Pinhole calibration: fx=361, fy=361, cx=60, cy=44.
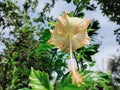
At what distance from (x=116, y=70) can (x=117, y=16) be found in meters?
13.0

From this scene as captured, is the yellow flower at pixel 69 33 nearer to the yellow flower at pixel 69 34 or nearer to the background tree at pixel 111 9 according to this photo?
the yellow flower at pixel 69 34

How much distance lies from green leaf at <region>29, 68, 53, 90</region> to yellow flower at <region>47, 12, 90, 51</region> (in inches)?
4.5

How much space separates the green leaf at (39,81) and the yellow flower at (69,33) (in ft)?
0.38

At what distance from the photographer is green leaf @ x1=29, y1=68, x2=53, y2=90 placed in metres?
1.14

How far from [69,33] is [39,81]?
7.1 inches

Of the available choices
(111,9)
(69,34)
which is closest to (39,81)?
(69,34)

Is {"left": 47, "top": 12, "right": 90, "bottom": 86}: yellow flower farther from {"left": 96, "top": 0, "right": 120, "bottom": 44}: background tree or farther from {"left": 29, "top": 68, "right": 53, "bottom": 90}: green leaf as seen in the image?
{"left": 96, "top": 0, "right": 120, "bottom": 44}: background tree

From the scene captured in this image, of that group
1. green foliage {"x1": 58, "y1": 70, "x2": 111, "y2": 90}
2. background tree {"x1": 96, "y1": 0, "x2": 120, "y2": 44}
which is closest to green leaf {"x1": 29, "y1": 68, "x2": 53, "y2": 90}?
green foliage {"x1": 58, "y1": 70, "x2": 111, "y2": 90}

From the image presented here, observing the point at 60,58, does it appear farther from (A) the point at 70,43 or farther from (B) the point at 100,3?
(B) the point at 100,3

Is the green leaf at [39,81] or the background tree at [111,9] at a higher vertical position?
the green leaf at [39,81]

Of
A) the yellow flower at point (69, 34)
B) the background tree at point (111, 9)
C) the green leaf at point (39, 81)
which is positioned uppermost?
the yellow flower at point (69, 34)

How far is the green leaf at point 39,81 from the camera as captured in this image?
1.14 meters

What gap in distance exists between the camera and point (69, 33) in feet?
3.71

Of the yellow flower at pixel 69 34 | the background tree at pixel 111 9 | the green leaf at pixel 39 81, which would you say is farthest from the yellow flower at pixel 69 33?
the background tree at pixel 111 9
